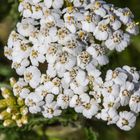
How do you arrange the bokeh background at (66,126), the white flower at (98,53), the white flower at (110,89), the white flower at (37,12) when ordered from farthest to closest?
the bokeh background at (66,126), the white flower at (37,12), the white flower at (98,53), the white flower at (110,89)

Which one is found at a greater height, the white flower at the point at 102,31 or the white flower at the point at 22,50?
the white flower at the point at 102,31

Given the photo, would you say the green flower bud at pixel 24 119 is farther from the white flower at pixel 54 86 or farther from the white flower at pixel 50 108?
the white flower at pixel 54 86

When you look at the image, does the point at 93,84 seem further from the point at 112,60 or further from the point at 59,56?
the point at 112,60

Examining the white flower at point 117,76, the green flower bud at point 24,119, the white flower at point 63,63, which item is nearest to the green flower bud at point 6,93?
the green flower bud at point 24,119

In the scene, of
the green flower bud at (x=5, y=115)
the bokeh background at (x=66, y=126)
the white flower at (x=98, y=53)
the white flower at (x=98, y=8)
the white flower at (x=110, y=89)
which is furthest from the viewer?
the bokeh background at (x=66, y=126)

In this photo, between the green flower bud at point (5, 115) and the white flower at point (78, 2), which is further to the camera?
the green flower bud at point (5, 115)

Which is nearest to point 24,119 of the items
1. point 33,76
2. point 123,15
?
point 33,76

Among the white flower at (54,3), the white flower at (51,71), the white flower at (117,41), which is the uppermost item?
the white flower at (54,3)
